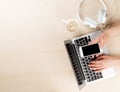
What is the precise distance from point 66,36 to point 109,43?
187mm

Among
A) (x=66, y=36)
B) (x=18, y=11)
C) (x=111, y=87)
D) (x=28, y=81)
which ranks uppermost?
(x=18, y=11)

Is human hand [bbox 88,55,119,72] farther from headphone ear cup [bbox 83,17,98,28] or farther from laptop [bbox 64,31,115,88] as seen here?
headphone ear cup [bbox 83,17,98,28]

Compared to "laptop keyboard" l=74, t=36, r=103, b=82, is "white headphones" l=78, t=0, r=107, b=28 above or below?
above

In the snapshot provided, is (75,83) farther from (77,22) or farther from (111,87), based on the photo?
(77,22)

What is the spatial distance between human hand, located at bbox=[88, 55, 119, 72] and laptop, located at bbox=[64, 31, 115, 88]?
15mm

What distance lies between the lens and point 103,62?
1.55 meters

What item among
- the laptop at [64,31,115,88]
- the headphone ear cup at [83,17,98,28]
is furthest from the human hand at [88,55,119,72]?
the headphone ear cup at [83,17,98,28]

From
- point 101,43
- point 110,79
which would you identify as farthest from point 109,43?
point 110,79

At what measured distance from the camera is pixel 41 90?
1.55 meters

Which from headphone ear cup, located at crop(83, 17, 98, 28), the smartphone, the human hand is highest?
headphone ear cup, located at crop(83, 17, 98, 28)

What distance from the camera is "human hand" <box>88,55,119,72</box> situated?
1546mm

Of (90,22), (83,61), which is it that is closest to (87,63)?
(83,61)

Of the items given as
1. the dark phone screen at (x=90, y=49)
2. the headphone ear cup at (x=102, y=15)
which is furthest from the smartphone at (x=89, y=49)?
the headphone ear cup at (x=102, y=15)

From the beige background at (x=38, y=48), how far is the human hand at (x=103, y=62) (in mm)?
48
